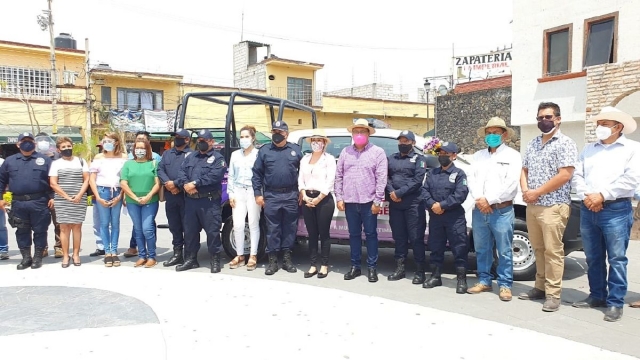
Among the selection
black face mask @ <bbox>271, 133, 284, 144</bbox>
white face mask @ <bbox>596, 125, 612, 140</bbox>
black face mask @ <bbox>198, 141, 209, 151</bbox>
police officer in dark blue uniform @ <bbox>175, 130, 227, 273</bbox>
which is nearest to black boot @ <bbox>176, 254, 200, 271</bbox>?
police officer in dark blue uniform @ <bbox>175, 130, 227, 273</bbox>

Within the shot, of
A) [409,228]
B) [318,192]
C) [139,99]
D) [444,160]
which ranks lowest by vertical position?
[409,228]

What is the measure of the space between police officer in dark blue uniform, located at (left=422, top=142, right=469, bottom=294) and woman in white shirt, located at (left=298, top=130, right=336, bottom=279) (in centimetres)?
122

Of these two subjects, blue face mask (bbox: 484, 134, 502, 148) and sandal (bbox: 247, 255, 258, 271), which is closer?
blue face mask (bbox: 484, 134, 502, 148)

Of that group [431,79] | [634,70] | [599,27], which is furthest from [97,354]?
[431,79]

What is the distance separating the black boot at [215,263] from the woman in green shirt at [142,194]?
932 millimetres

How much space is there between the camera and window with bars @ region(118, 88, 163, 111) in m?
27.2

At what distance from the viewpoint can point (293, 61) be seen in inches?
1224

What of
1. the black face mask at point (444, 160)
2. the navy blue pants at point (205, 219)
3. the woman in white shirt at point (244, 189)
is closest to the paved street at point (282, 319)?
the navy blue pants at point (205, 219)

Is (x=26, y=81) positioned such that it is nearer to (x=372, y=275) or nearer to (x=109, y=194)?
(x=109, y=194)

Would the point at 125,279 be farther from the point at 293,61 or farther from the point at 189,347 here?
the point at 293,61

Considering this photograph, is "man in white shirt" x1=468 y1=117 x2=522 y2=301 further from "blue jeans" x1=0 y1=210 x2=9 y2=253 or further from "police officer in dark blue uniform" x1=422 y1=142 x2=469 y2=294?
"blue jeans" x1=0 y1=210 x2=9 y2=253

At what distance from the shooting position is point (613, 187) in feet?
15.3

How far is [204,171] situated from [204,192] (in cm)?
28

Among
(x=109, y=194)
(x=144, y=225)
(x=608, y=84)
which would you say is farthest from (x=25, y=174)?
(x=608, y=84)
